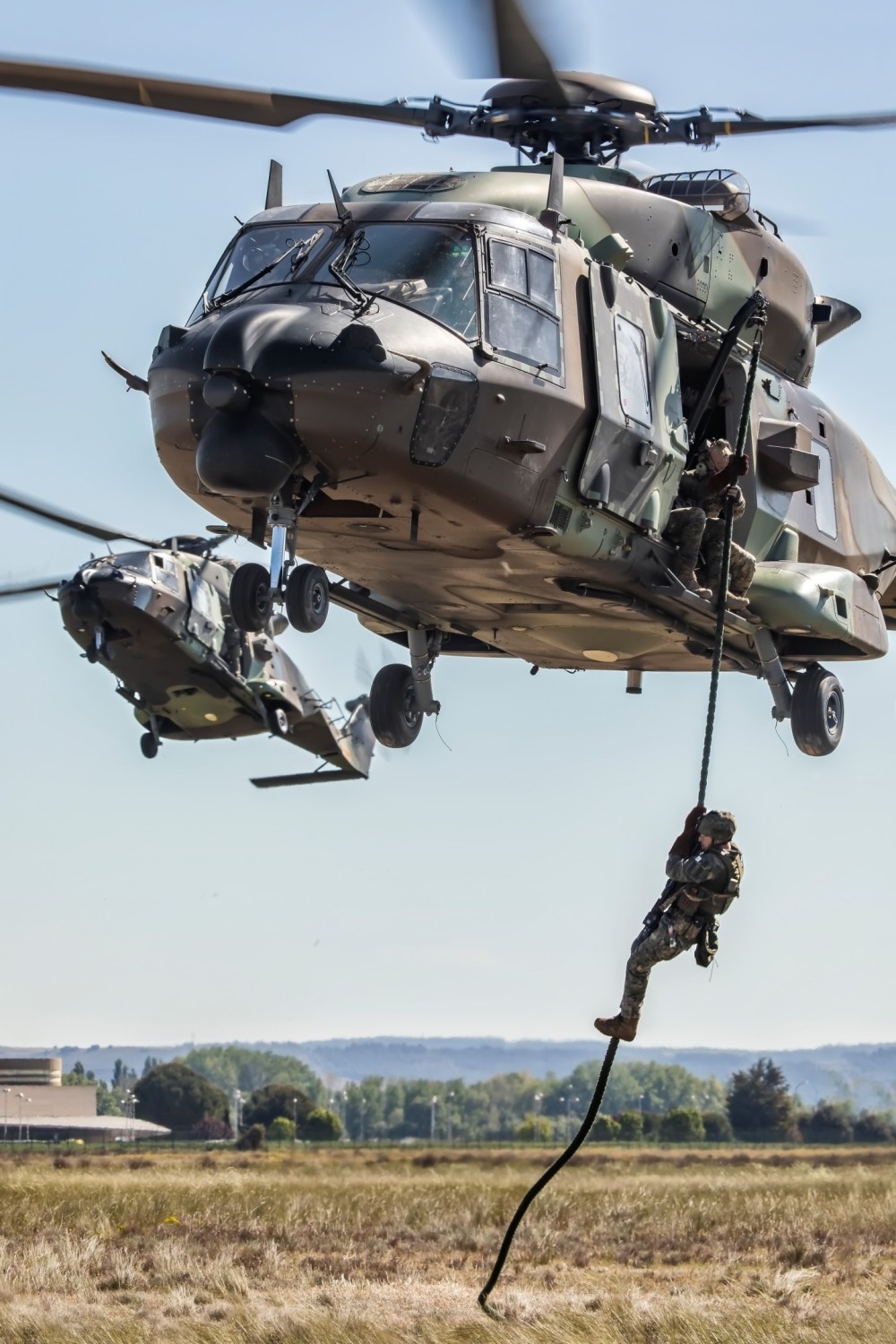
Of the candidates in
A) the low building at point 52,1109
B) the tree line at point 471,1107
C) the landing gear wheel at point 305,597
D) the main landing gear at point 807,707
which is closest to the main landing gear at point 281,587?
the landing gear wheel at point 305,597

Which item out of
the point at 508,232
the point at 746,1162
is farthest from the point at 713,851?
the point at 746,1162

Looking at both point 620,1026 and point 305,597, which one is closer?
point 620,1026

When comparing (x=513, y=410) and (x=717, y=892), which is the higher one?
(x=513, y=410)

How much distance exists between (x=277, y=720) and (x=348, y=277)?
58.2 feet

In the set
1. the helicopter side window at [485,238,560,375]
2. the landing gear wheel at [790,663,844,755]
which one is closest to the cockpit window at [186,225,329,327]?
the helicopter side window at [485,238,560,375]

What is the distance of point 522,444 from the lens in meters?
17.2

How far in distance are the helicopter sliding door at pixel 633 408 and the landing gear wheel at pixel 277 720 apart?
16109 millimetres

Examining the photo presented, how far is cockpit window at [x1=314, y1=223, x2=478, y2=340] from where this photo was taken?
1708 centimetres

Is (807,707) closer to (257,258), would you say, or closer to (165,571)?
(257,258)

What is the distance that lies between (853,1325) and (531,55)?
9253 millimetres

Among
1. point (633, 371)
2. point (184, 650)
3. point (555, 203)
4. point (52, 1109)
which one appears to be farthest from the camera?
point (52, 1109)

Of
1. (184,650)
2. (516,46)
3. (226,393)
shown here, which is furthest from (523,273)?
(184,650)

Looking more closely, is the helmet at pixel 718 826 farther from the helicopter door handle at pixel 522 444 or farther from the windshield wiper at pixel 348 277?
the windshield wiper at pixel 348 277

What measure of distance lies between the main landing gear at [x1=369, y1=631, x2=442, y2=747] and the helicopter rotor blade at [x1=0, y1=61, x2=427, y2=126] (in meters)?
6.85
